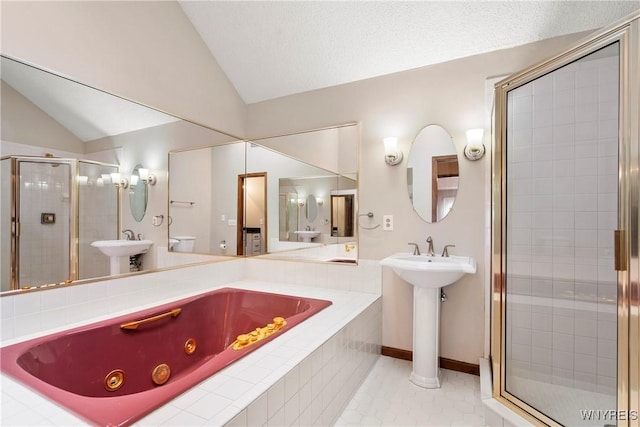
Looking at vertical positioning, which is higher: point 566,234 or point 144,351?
point 566,234

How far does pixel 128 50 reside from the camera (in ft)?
6.50

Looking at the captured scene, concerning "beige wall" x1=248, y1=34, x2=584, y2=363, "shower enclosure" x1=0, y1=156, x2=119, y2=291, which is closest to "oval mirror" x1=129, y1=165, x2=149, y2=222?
"shower enclosure" x1=0, y1=156, x2=119, y2=291

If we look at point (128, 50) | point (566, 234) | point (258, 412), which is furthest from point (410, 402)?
point (128, 50)

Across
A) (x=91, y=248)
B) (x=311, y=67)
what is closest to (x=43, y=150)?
(x=91, y=248)

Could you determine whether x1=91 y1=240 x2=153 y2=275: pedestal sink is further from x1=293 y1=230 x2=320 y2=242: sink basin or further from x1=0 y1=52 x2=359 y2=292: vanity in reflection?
Result: x1=293 y1=230 x2=320 y2=242: sink basin

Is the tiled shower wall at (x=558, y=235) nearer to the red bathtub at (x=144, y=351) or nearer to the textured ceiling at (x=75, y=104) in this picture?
the red bathtub at (x=144, y=351)

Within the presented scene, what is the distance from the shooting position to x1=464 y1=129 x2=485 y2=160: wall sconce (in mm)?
2135

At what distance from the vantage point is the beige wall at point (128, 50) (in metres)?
1.53

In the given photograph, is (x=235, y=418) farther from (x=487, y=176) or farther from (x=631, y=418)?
(x=487, y=176)

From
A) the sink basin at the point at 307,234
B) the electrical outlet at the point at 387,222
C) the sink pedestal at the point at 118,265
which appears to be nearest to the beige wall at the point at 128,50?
the sink pedestal at the point at 118,265

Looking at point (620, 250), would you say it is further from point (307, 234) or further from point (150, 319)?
point (150, 319)

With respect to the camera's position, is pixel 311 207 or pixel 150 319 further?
pixel 311 207

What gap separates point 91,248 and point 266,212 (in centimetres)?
150

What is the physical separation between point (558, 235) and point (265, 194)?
91.8 inches
